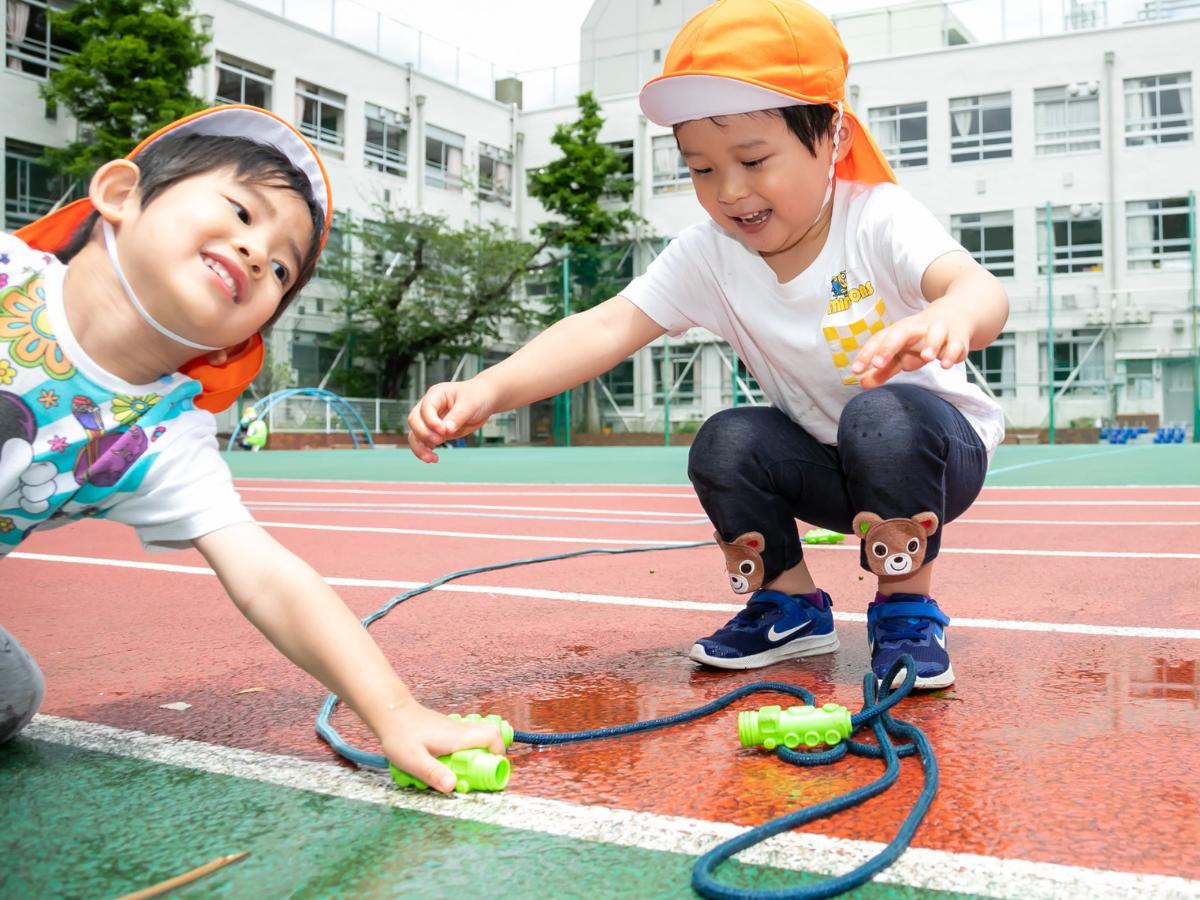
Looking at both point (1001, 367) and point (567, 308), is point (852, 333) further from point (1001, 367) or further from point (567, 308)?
point (567, 308)

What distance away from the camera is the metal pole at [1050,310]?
2355 centimetres

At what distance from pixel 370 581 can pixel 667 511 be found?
3169 millimetres

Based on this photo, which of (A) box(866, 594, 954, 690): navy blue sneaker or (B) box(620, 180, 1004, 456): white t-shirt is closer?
(A) box(866, 594, 954, 690): navy blue sneaker

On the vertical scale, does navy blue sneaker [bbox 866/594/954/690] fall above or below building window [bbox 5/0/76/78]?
below

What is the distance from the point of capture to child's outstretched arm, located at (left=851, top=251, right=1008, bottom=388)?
5.14 feet

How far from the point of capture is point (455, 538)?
5078mm

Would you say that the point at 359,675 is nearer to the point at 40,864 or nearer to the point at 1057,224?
the point at 40,864

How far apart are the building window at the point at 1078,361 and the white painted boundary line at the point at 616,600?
960 inches

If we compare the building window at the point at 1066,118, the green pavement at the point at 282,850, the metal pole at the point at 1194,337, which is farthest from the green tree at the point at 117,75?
the green pavement at the point at 282,850

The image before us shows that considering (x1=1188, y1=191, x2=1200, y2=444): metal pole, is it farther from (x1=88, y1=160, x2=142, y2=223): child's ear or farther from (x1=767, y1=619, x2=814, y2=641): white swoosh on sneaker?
(x1=88, y1=160, x2=142, y2=223): child's ear

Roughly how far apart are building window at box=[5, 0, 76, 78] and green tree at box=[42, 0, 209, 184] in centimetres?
55

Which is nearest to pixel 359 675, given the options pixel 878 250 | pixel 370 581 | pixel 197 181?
pixel 197 181

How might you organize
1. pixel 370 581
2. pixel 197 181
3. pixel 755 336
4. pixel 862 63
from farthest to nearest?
pixel 862 63 < pixel 370 581 < pixel 755 336 < pixel 197 181

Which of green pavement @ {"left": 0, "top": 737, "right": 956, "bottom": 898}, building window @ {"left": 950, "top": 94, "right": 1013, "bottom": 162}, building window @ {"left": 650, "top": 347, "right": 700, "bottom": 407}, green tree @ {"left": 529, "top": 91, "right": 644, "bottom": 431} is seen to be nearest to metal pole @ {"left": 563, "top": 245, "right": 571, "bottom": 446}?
green tree @ {"left": 529, "top": 91, "right": 644, "bottom": 431}
